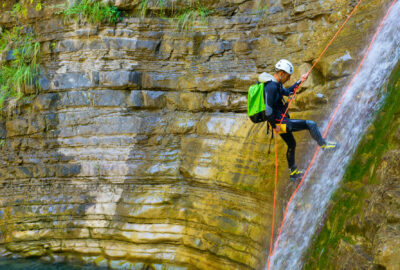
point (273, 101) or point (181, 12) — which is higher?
point (181, 12)

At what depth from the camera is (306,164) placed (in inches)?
212

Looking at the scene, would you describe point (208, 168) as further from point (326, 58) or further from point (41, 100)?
point (41, 100)

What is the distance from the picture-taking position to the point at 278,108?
4.97m

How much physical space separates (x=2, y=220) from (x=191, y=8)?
241 inches

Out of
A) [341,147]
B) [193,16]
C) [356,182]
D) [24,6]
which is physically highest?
[24,6]

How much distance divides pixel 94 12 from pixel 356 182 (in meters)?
6.57

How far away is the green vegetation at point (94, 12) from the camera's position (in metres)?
8.19

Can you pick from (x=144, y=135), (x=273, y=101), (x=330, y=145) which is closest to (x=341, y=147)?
(x=330, y=145)

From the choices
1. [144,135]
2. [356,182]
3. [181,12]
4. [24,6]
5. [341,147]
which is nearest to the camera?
[356,182]

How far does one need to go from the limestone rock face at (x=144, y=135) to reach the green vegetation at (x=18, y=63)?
0.25m

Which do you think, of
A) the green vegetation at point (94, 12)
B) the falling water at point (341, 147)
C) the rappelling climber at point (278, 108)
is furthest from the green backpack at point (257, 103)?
the green vegetation at point (94, 12)

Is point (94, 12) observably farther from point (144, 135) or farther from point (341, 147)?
point (341, 147)

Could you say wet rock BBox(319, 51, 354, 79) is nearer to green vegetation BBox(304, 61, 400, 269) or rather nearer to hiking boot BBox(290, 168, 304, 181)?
green vegetation BBox(304, 61, 400, 269)

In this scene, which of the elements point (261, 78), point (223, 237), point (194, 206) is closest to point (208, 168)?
point (194, 206)
